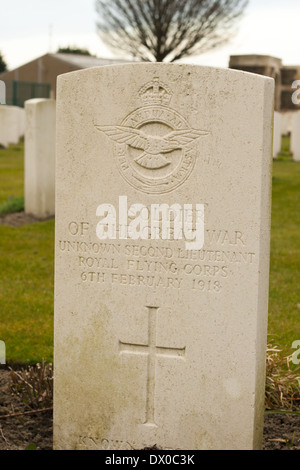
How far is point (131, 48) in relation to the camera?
26750 millimetres

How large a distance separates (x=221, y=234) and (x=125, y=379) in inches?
36.6

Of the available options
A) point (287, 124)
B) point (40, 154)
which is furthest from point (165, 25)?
point (40, 154)

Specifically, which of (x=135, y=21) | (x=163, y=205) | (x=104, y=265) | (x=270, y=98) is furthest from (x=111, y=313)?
(x=135, y=21)

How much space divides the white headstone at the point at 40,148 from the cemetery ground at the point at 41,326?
51 cm

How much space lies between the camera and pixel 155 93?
3510 millimetres

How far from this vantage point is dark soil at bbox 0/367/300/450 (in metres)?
3.86

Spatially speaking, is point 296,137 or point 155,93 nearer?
point 155,93

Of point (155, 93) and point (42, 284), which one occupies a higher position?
point (155, 93)

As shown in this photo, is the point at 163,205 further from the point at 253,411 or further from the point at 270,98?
the point at 253,411

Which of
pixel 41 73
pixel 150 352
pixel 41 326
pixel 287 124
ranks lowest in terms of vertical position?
pixel 41 326

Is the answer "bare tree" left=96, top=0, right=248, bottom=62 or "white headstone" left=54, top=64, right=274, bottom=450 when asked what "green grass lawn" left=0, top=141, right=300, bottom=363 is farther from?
"bare tree" left=96, top=0, right=248, bottom=62

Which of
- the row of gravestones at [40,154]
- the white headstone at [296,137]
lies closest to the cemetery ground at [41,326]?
the row of gravestones at [40,154]

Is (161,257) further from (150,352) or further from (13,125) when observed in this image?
(13,125)

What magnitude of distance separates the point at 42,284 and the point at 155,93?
400cm
